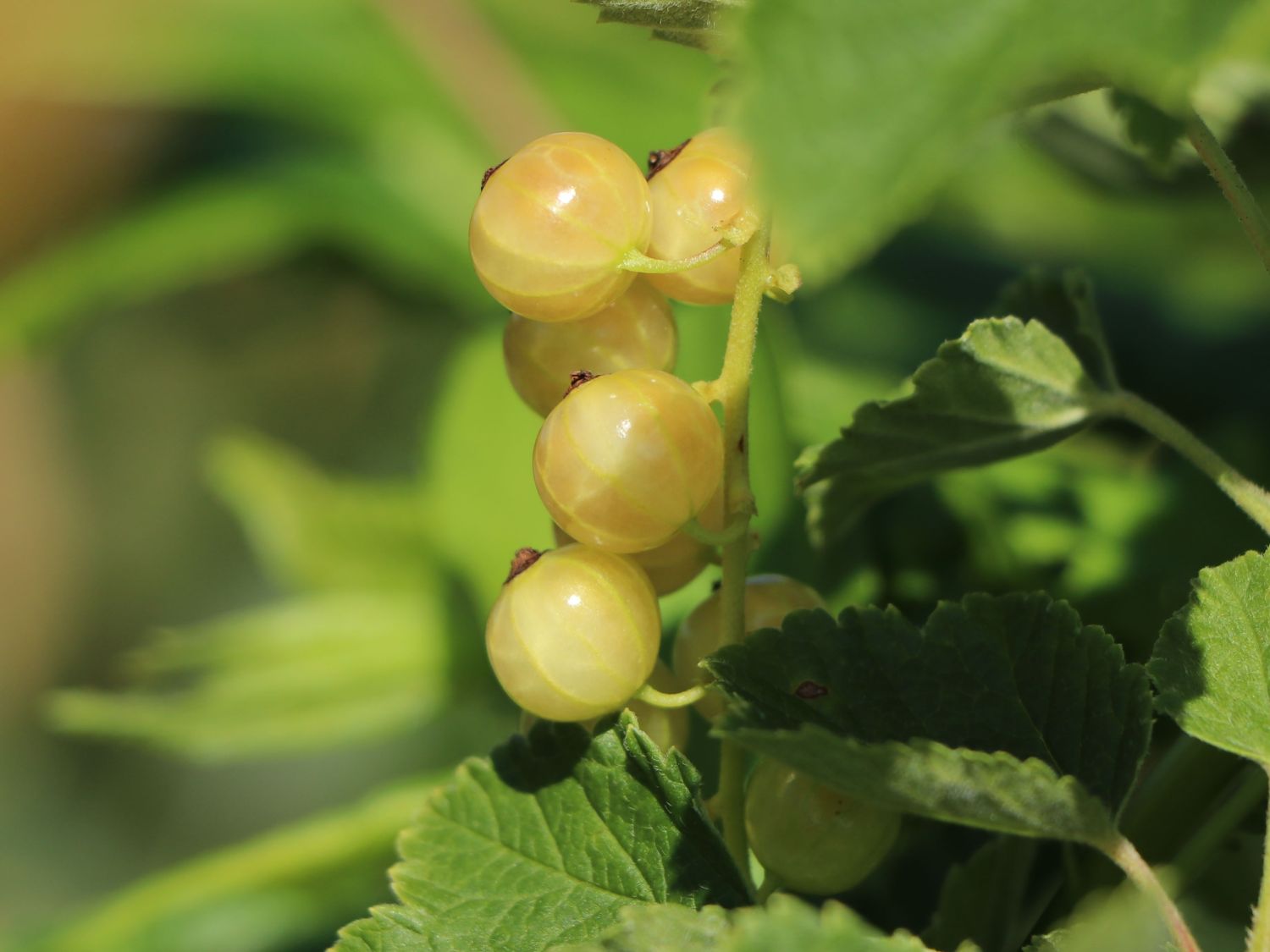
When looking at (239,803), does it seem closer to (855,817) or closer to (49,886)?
(49,886)

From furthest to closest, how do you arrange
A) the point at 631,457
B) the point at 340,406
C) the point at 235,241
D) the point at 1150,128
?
the point at 340,406 < the point at 235,241 < the point at 1150,128 < the point at 631,457

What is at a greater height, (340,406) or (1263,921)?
(340,406)

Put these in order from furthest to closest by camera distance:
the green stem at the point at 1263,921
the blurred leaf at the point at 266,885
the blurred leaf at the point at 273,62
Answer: the blurred leaf at the point at 273,62 < the blurred leaf at the point at 266,885 < the green stem at the point at 1263,921

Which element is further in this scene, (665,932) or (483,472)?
(483,472)

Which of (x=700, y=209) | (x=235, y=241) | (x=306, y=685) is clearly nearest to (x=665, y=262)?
(x=700, y=209)

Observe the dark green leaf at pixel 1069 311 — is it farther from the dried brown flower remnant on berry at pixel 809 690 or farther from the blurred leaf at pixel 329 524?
the blurred leaf at pixel 329 524

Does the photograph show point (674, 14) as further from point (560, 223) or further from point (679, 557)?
point (679, 557)

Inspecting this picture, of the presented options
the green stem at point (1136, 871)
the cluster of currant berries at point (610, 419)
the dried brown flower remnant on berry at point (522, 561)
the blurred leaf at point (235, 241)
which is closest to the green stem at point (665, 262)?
the cluster of currant berries at point (610, 419)
